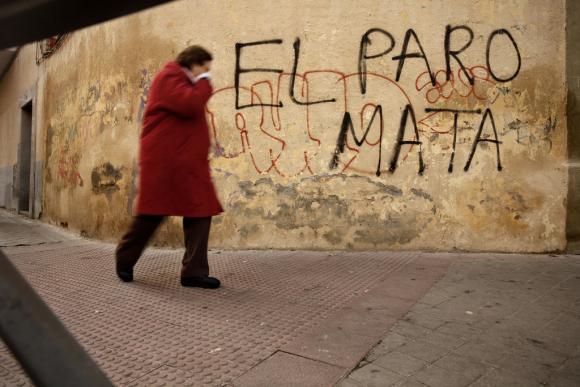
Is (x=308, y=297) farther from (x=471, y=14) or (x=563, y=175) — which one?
(x=471, y=14)

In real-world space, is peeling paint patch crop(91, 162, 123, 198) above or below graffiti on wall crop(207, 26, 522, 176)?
below

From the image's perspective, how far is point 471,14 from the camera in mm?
4582

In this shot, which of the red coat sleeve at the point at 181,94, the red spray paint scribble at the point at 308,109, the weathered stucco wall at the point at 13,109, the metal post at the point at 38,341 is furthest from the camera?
the weathered stucco wall at the point at 13,109

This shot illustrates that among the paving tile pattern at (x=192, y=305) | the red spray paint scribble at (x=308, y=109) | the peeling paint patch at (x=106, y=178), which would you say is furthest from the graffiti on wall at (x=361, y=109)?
the peeling paint patch at (x=106, y=178)

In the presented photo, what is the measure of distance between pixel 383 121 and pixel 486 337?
8.88ft

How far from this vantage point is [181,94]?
3.13 m

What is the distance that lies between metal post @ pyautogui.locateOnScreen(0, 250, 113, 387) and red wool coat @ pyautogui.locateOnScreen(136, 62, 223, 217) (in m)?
2.54

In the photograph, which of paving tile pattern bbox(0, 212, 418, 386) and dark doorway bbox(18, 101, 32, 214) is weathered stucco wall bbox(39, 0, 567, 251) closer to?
paving tile pattern bbox(0, 212, 418, 386)

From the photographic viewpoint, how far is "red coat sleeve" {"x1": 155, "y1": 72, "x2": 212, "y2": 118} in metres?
3.12

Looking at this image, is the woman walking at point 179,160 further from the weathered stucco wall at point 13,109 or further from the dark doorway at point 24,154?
the dark doorway at point 24,154

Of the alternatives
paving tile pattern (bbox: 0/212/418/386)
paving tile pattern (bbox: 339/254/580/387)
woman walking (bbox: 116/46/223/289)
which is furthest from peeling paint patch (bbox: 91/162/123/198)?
paving tile pattern (bbox: 339/254/580/387)

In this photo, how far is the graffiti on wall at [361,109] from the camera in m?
4.58

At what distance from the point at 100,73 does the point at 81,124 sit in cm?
90

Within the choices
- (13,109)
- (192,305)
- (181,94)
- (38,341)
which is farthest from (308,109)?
(13,109)
